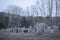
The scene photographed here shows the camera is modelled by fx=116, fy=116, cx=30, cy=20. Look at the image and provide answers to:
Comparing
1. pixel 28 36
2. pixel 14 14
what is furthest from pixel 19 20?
pixel 28 36

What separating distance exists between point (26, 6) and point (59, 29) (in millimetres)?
1302

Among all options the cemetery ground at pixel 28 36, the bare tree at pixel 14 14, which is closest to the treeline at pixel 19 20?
the bare tree at pixel 14 14

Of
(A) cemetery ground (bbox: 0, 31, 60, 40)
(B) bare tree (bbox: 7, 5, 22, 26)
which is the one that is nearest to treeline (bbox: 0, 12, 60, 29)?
(B) bare tree (bbox: 7, 5, 22, 26)

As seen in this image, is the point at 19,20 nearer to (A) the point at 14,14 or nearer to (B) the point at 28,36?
(A) the point at 14,14

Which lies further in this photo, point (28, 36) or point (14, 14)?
point (14, 14)

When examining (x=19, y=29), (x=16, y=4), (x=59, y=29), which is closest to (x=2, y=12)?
(x=16, y=4)

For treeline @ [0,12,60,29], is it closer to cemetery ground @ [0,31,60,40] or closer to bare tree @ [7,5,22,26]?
bare tree @ [7,5,22,26]

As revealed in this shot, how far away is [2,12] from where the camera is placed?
393cm

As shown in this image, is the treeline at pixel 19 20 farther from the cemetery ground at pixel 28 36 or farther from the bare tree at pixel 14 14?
the cemetery ground at pixel 28 36

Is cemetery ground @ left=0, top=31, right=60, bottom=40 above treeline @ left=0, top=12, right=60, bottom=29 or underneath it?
underneath

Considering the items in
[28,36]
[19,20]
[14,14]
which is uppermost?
[14,14]

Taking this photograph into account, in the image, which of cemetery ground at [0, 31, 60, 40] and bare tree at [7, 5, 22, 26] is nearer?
cemetery ground at [0, 31, 60, 40]

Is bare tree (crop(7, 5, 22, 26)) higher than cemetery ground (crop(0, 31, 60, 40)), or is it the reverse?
bare tree (crop(7, 5, 22, 26))

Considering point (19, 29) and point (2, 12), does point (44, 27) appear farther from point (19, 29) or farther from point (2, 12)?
point (2, 12)
